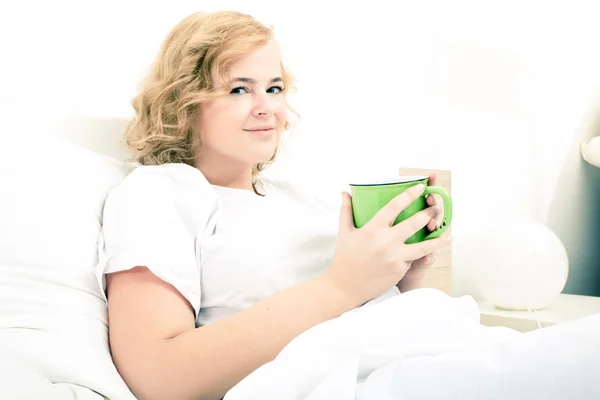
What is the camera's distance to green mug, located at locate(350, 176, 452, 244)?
0.86m

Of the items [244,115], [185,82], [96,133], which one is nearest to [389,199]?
[244,115]

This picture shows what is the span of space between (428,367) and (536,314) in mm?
1216

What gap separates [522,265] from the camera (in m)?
1.61

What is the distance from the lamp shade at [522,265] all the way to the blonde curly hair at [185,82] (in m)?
0.93

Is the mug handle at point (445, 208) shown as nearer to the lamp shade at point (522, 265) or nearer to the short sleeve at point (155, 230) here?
the short sleeve at point (155, 230)

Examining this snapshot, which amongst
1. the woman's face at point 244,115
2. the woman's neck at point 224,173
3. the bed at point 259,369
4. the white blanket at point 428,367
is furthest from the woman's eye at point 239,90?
the white blanket at point 428,367

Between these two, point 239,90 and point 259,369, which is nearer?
point 259,369

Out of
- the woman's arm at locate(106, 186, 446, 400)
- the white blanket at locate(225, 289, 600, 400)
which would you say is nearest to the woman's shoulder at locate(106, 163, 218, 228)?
the woman's arm at locate(106, 186, 446, 400)

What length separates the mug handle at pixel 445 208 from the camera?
870mm

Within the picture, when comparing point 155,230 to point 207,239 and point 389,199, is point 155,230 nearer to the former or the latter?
point 207,239

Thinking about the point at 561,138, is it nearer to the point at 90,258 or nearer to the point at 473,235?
the point at 473,235

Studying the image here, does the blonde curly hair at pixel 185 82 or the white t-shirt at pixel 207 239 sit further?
the blonde curly hair at pixel 185 82

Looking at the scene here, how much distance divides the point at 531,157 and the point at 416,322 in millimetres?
1710

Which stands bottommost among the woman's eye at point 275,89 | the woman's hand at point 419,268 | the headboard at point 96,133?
the woman's hand at point 419,268
